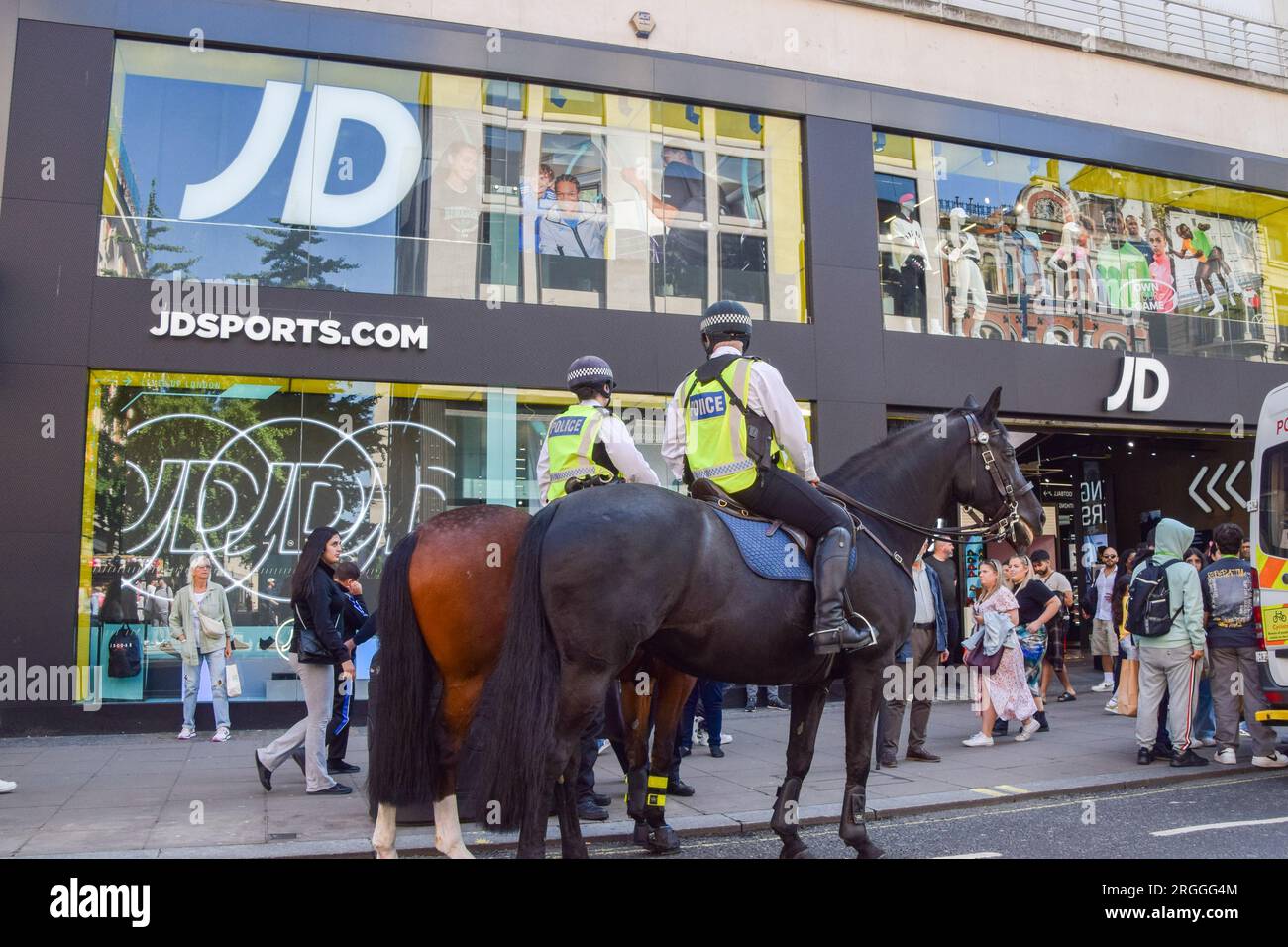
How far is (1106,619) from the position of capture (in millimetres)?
15617

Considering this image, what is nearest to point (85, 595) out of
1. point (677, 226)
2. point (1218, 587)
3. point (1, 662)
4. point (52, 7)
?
point (1, 662)

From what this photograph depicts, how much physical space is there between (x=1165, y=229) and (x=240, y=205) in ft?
50.3

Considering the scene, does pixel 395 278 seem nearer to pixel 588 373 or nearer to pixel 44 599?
pixel 44 599

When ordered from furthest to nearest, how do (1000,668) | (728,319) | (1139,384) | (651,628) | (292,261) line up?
Result: (1139,384) → (292,261) → (1000,668) → (728,319) → (651,628)

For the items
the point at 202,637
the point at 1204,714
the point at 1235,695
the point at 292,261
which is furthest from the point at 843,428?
the point at 202,637

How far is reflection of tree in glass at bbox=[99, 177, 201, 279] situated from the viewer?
39.1 ft

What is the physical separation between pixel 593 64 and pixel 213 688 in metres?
9.39

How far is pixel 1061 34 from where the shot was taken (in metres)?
16.5

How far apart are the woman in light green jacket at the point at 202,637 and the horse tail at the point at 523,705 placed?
7.01 m

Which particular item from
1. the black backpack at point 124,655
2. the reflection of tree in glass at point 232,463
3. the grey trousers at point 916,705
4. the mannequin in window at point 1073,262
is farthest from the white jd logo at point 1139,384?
the black backpack at point 124,655

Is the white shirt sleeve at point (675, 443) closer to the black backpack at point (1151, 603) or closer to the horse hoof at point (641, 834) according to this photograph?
the horse hoof at point (641, 834)

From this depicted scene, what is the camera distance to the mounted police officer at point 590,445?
6602mm

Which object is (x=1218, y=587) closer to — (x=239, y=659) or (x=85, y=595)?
(x=239, y=659)

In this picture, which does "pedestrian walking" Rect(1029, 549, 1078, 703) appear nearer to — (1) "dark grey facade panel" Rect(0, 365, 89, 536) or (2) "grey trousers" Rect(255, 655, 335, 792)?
(2) "grey trousers" Rect(255, 655, 335, 792)
